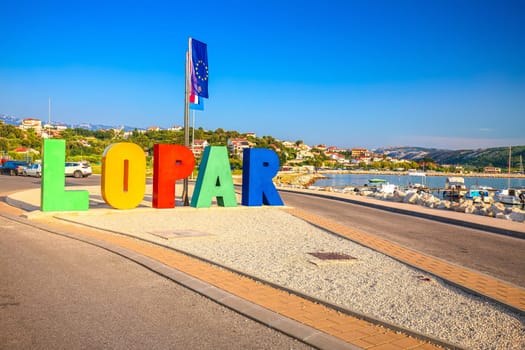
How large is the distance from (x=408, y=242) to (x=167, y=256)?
6359mm

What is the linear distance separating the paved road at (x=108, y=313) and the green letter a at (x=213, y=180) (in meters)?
8.89

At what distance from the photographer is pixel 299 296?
5891 mm

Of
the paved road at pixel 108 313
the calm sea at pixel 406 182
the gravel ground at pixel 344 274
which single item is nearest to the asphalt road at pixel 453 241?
the gravel ground at pixel 344 274

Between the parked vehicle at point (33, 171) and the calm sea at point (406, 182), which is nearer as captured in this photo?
the parked vehicle at point (33, 171)

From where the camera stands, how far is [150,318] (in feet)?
16.4

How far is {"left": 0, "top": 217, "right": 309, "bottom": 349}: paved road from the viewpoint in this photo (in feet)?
14.2

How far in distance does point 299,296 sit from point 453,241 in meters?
7.40

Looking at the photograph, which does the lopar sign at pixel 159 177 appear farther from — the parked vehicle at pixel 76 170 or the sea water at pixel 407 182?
the sea water at pixel 407 182

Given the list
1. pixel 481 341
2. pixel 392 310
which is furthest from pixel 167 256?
pixel 481 341

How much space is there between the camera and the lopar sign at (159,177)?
14.0m

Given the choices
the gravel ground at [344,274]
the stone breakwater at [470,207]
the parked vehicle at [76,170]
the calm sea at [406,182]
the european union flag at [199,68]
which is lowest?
the calm sea at [406,182]

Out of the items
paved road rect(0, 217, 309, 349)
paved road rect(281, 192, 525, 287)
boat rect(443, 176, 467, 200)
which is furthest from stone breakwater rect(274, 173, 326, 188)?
paved road rect(0, 217, 309, 349)

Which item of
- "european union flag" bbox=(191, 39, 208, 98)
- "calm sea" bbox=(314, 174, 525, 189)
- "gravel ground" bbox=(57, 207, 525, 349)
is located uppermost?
"european union flag" bbox=(191, 39, 208, 98)

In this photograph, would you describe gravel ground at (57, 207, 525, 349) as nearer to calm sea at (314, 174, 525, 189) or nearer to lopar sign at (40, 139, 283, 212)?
lopar sign at (40, 139, 283, 212)
